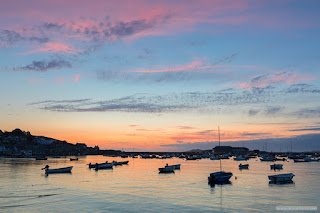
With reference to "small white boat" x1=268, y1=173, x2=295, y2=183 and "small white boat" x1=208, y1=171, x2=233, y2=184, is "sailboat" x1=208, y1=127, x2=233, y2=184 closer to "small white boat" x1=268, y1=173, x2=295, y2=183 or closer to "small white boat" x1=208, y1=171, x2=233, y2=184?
"small white boat" x1=208, y1=171, x2=233, y2=184

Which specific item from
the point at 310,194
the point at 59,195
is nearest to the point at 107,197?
the point at 59,195

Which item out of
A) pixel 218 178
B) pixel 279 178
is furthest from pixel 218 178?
pixel 279 178

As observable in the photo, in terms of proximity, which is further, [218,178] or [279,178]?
[279,178]

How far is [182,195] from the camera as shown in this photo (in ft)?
161

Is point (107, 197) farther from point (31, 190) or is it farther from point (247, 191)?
point (247, 191)

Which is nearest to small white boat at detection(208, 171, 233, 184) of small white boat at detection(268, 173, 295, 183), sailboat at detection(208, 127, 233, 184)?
sailboat at detection(208, 127, 233, 184)

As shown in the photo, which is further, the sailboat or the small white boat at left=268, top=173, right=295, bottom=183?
the small white boat at left=268, top=173, right=295, bottom=183

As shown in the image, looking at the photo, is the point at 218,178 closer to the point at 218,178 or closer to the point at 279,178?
the point at 218,178

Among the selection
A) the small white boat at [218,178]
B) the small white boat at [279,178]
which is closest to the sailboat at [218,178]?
the small white boat at [218,178]

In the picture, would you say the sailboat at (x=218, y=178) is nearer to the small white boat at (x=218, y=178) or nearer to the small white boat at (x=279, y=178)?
the small white boat at (x=218, y=178)

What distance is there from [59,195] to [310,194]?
4566 cm

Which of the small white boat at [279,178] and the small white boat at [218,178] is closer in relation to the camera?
the small white boat at [218,178]

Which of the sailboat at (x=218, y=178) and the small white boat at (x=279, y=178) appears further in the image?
the small white boat at (x=279, y=178)

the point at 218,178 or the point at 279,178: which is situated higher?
the point at 218,178
